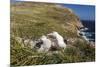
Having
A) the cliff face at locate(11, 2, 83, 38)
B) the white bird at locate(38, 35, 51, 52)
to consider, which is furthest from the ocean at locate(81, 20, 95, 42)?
the white bird at locate(38, 35, 51, 52)

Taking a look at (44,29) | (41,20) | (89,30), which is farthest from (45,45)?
(89,30)

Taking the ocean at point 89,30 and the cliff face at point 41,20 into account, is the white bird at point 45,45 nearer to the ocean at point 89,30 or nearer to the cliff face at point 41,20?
the cliff face at point 41,20

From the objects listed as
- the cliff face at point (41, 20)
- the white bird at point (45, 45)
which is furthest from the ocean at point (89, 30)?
the white bird at point (45, 45)

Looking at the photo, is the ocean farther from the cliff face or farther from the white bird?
the white bird

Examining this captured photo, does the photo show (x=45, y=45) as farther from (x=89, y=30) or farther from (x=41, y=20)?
(x=89, y=30)
